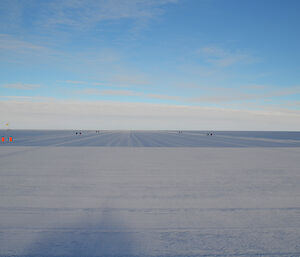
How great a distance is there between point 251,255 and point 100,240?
8.36 feet

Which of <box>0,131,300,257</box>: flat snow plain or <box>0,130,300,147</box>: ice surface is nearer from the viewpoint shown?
<box>0,131,300,257</box>: flat snow plain

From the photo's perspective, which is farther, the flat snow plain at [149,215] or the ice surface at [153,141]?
the ice surface at [153,141]

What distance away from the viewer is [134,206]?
5777 mm

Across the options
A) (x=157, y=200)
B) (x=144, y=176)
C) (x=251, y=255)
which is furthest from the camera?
(x=144, y=176)

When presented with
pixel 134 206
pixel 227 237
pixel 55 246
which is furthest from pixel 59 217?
pixel 227 237

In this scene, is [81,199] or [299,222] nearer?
[299,222]

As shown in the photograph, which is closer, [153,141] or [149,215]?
[149,215]

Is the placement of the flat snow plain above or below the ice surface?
below

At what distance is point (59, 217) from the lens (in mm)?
4984

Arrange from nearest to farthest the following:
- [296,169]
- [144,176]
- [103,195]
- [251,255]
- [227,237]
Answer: [251,255] → [227,237] → [103,195] → [144,176] → [296,169]

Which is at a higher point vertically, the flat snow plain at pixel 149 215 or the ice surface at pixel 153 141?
the ice surface at pixel 153 141

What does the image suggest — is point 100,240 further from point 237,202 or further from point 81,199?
point 237,202

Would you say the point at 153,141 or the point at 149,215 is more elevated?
the point at 153,141

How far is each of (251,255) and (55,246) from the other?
3245mm
